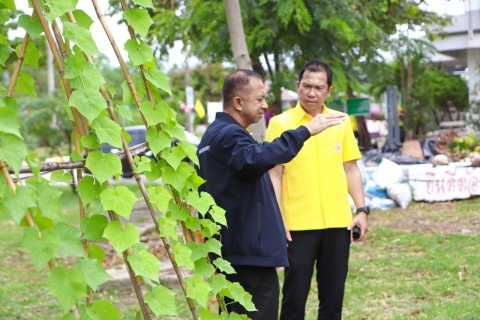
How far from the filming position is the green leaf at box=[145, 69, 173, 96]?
2.31 m

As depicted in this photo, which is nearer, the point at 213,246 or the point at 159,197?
Result: the point at 159,197

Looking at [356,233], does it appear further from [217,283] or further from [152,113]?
[152,113]

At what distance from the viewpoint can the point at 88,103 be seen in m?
1.96

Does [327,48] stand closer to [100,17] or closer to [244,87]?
[244,87]

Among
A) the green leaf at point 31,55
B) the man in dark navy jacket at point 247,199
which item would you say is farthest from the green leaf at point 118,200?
the man in dark navy jacket at point 247,199

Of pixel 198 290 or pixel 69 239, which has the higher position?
pixel 69 239

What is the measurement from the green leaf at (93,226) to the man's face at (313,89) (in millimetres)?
2355

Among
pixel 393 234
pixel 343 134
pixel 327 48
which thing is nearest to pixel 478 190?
pixel 393 234

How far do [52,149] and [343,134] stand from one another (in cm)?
1504

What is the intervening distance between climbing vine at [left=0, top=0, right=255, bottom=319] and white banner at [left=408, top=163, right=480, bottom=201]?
939cm

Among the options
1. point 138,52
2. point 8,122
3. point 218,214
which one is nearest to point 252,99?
point 218,214

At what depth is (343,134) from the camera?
4320 millimetres

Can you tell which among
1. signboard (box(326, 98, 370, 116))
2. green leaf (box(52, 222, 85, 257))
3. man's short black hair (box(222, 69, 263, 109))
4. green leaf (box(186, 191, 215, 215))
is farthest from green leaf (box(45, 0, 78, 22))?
signboard (box(326, 98, 370, 116))

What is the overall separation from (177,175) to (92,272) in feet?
1.91
